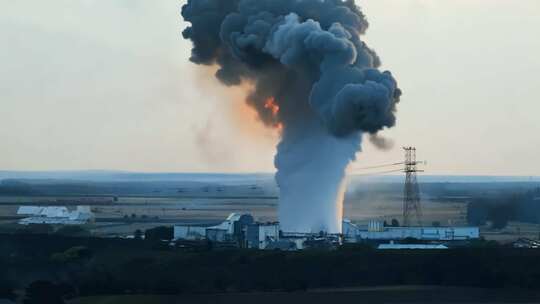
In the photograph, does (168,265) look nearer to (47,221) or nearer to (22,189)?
(47,221)

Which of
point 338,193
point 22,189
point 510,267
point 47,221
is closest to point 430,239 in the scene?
point 338,193

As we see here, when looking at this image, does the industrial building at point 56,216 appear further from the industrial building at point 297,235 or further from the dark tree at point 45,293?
the dark tree at point 45,293

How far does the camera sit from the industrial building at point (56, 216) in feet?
255

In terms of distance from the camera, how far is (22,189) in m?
152

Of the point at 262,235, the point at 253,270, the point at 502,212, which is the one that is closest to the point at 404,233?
the point at 262,235

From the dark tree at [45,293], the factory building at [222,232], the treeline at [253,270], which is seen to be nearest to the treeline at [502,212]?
the factory building at [222,232]

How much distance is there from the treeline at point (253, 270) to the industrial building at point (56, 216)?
27.9 meters

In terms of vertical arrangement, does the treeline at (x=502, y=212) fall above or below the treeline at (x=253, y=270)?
above

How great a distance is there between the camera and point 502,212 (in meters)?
81.0

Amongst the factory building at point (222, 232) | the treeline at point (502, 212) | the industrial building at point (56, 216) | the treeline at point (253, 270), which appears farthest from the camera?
the treeline at point (502, 212)

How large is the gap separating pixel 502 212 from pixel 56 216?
92.5 feet

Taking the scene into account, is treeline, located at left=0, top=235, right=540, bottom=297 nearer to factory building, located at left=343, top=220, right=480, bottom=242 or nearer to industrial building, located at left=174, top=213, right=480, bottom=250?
industrial building, located at left=174, top=213, right=480, bottom=250

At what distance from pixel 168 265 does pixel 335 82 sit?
11.8 meters

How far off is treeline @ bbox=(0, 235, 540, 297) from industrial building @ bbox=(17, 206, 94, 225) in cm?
2790
